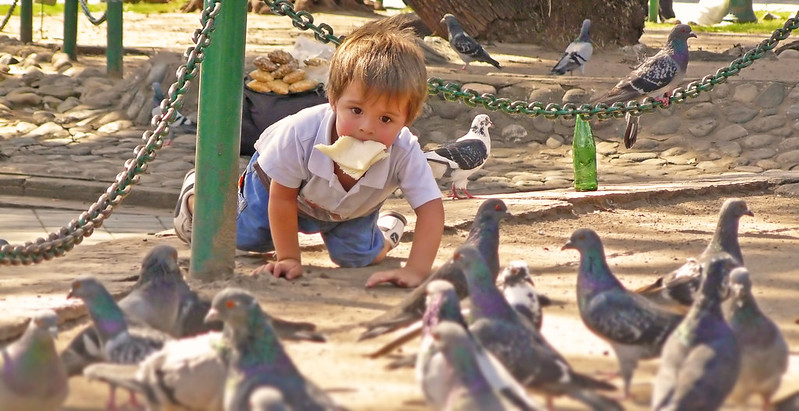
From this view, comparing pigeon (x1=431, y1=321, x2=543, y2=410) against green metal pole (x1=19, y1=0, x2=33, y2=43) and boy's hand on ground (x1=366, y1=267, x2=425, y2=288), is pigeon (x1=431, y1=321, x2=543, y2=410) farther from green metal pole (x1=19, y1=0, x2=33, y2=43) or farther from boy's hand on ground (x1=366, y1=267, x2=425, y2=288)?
green metal pole (x1=19, y1=0, x2=33, y2=43)

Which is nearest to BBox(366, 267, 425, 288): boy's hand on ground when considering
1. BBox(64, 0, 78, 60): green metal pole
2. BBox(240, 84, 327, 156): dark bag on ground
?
BBox(240, 84, 327, 156): dark bag on ground

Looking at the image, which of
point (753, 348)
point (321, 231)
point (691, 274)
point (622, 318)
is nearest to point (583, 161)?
point (321, 231)

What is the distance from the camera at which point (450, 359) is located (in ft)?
8.38

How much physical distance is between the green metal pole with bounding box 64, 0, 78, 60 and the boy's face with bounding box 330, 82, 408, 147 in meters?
9.63

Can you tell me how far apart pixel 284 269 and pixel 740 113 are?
6053 mm

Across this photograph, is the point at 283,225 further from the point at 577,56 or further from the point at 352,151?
the point at 577,56

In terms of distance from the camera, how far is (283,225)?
15.6 feet

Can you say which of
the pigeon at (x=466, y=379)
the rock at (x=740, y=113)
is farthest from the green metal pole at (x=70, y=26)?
the pigeon at (x=466, y=379)

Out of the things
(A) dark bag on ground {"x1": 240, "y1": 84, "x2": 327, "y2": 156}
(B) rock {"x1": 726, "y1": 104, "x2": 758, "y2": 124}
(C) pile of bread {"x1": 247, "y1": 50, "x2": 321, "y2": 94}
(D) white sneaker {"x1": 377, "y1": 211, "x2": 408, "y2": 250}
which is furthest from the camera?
(B) rock {"x1": 726, "y1": 104, "x2": 758, "y2": 124}

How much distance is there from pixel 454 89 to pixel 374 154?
1242 millimetres

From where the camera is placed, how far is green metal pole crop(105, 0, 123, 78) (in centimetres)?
1248

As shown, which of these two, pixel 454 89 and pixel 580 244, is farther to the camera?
pixel 454 89

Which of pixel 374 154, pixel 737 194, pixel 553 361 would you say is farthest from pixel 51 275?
pixel 737 194

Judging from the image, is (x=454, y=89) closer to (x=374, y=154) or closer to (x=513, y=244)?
(x=513, y=244)
